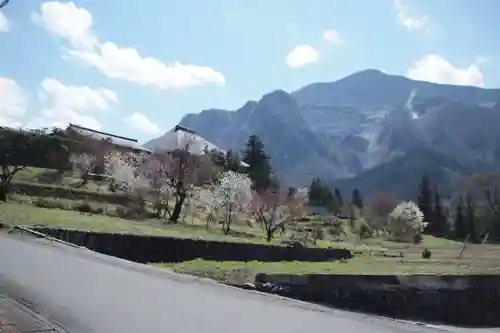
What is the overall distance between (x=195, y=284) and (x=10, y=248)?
6921 millimetres

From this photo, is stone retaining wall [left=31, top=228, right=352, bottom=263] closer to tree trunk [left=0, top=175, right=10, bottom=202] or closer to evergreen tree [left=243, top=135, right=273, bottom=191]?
tree trunk [left=0, top=175, right=10, bottom=202]

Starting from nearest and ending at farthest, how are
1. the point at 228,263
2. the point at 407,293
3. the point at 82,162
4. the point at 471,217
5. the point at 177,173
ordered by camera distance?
1. the point at 407,293
2. the point at 228,263
3. the point at 177,173
4. the point at 82,162
5. the point at 471,217

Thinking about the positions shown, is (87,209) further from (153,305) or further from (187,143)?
(153,305)

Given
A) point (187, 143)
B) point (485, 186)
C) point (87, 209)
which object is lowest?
point (87, 209)

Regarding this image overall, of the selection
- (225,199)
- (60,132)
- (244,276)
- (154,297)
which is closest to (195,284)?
(154,297)

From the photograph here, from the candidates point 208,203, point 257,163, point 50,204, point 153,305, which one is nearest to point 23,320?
point 153,305

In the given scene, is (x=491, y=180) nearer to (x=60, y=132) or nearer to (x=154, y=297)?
(x=60, y=132)

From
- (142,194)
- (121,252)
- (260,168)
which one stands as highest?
(260,168)

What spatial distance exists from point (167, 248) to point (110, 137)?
61.3 m

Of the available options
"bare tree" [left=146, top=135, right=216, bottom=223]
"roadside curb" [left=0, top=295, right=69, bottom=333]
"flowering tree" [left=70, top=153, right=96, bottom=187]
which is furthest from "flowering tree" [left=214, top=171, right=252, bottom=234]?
"roadside curb" [left=0, top=295, right=69, bottom=333]

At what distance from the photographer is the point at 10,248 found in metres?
15.4

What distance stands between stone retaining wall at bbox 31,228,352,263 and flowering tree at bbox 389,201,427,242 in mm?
35230

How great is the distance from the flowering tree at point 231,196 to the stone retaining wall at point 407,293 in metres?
24.4

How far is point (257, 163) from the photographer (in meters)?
75.2
